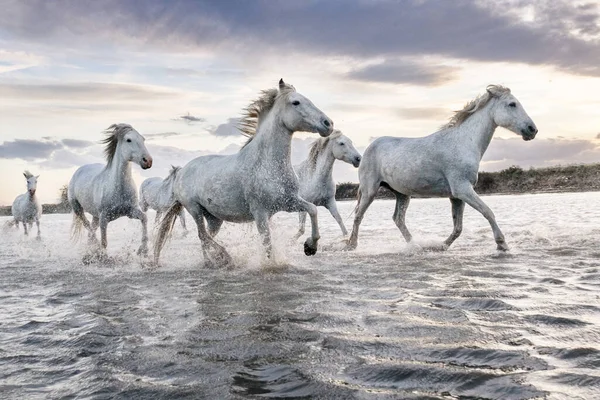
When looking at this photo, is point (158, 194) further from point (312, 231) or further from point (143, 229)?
point (312, 231)

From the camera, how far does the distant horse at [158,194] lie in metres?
14.0

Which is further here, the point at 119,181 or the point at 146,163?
the point at 119,181

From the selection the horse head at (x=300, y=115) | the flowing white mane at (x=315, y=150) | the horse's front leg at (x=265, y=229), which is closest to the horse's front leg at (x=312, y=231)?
the horse's front leg at (x=265, y=229)

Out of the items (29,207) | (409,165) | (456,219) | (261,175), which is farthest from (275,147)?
(29,207)

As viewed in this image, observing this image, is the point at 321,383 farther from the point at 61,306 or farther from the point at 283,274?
the point at 283,274

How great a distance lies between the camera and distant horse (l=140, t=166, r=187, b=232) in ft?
46.0

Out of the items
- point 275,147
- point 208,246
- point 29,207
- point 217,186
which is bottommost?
point 208,246

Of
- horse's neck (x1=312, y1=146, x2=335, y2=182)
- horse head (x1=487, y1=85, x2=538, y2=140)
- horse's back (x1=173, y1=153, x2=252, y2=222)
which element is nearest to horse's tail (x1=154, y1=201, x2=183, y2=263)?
horse's back (x1=173, y1=153, x2=252, y2=222)

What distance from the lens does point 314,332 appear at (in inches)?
134

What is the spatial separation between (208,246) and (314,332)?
476 centimetres

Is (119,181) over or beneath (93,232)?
over

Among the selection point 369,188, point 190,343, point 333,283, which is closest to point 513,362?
point 190,343

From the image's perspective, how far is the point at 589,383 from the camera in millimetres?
2398

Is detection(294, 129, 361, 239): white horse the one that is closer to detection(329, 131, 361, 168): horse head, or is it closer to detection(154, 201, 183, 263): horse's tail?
detection(329, 131, 361, 168): horse head
